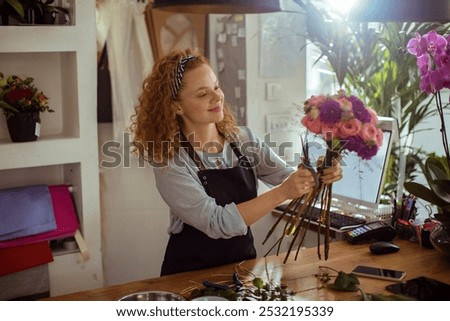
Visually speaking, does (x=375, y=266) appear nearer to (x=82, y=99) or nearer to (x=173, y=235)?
(x=173, y=235)

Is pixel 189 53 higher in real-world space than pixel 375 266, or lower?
higher

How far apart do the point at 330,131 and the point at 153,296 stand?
2.58ft

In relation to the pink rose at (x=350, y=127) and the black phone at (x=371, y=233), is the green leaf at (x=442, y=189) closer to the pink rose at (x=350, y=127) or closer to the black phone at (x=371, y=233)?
the black phone at (x=371, y=233)

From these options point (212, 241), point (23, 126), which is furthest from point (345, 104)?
point (23, 126)

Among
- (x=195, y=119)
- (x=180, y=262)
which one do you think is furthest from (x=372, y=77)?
(x=180, y=262)

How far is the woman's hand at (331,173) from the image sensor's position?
2412mm

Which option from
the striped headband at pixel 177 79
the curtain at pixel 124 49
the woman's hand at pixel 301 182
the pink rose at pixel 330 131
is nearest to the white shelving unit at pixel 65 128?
the curtain at pixel 124 49

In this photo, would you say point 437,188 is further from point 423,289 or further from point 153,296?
point 153,296

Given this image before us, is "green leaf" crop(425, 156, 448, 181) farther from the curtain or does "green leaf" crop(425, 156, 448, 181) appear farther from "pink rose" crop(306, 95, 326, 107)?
the curtain

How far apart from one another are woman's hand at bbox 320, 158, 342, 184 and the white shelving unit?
1257 mm

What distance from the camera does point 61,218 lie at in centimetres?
321

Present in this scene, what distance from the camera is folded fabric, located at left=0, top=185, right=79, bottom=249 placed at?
312 centimetres
